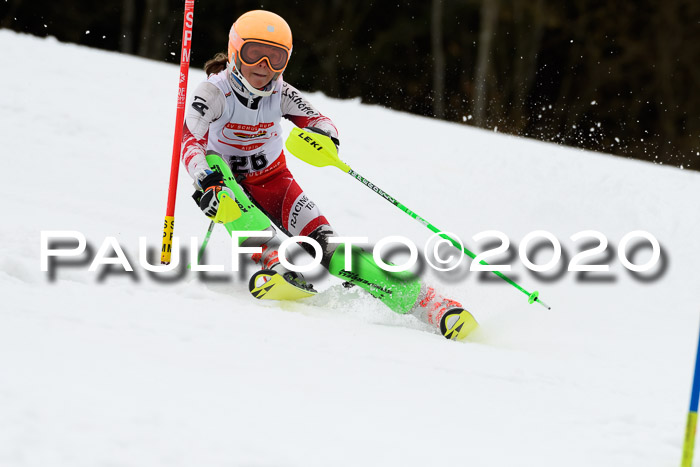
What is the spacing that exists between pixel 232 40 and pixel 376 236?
8.57 ft

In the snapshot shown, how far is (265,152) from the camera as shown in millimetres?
4586

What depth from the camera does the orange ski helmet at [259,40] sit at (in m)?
4.18

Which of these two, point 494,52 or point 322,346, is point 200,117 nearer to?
point 322,346

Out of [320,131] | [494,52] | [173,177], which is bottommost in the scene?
[173,177]

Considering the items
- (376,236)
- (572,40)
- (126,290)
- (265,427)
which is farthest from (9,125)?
(572,40)

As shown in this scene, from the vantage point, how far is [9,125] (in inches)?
281

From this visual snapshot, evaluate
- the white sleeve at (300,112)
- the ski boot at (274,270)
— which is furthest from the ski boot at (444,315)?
the white sleeve at (300,112)

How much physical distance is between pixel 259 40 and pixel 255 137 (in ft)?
1.92

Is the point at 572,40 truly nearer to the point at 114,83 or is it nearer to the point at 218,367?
the point at 114,83

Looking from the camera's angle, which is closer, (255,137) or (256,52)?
(256,52)

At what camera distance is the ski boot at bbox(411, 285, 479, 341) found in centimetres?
393

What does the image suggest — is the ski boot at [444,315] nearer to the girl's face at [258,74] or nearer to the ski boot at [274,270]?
the ski boot at [274,270]

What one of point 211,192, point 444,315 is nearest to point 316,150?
point 211,192

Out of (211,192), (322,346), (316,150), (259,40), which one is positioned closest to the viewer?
(322,346)
